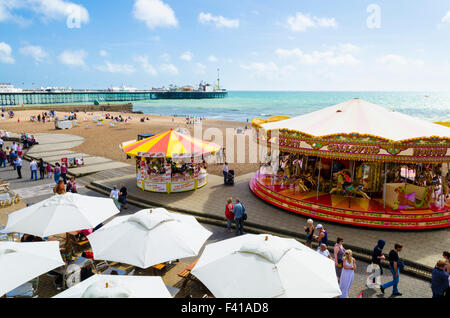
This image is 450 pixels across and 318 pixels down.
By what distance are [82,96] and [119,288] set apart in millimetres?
136644

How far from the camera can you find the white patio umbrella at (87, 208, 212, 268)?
6.45 metres

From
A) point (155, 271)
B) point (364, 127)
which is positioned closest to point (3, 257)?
point (155, 271)

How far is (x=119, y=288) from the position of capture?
447 cm

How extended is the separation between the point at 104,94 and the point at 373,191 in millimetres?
136490

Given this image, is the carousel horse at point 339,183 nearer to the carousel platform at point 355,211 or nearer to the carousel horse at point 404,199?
the carousel platform at point 355,211

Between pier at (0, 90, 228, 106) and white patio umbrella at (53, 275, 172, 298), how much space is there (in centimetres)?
11336

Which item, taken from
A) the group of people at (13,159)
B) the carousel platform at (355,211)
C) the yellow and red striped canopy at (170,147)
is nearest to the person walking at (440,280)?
the carousel platform at (355,211)

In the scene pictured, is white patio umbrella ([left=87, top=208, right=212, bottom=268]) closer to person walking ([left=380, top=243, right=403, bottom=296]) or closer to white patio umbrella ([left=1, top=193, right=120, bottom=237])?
white patio umbrella ([left=1, top=193, right=120, bottom=237])

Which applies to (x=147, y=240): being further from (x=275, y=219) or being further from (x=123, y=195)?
(x=123, y=195)

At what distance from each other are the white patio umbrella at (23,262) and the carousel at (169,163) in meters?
7.88

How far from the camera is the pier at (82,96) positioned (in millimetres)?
107738

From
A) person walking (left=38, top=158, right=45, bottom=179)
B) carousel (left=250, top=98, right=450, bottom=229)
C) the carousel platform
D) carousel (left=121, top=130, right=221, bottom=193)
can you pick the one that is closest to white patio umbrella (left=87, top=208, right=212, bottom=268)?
the carousel platform
